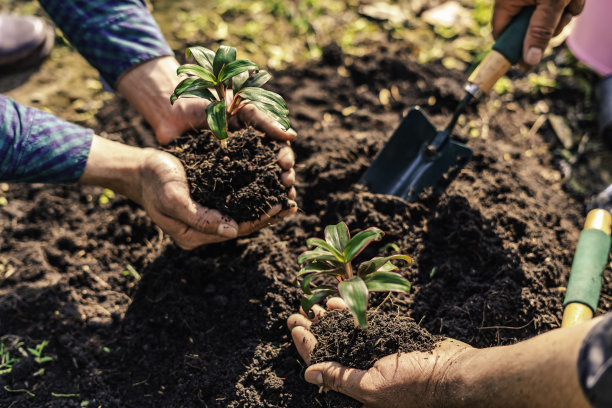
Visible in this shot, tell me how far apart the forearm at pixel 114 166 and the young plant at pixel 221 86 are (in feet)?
1.51

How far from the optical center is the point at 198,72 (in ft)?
6.14

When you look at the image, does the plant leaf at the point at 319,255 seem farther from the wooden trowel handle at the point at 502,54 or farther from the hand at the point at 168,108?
the wooden trowel handle at the point at 502,54

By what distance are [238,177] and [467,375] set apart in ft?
3.97

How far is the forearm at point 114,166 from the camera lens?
2.15 m

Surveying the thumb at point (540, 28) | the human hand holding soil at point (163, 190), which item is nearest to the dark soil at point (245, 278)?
the human hand holding soil at point (163, 190)

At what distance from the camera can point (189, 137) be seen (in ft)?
7.32

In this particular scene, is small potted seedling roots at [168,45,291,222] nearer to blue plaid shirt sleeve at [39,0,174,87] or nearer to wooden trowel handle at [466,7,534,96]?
blue plaid shirt sleeve at [39,0,174,87]

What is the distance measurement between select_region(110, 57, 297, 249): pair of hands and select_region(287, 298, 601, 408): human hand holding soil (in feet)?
1.84

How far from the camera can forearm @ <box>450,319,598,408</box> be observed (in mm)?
1237

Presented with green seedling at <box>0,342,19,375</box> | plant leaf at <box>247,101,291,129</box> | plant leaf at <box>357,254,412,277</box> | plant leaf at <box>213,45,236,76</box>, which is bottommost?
green seedling at <box>0,342,19,375</box>

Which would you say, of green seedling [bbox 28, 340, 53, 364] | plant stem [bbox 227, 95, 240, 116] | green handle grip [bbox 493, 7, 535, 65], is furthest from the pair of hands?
green handle grip [bbox 493, 7, 535, 65]

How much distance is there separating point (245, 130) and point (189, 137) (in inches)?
11.8

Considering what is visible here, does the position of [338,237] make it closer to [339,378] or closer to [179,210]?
[339,378]

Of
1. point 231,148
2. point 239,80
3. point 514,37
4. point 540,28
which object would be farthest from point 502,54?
point 231,148
